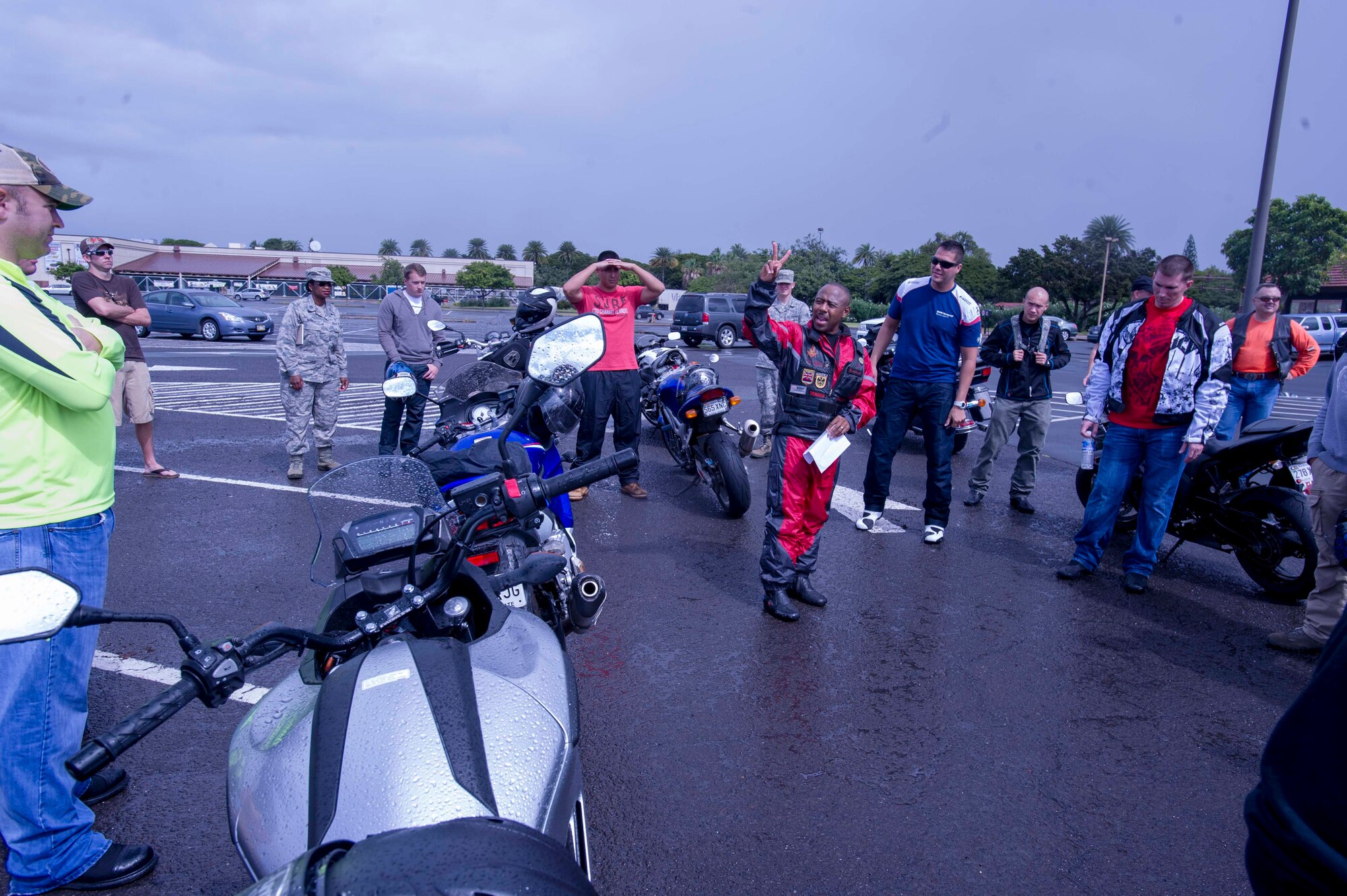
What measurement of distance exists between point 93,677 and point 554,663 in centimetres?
312

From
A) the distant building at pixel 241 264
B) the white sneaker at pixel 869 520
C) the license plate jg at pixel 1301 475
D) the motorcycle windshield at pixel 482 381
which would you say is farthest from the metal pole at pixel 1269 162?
the distant building at pixel 241 264

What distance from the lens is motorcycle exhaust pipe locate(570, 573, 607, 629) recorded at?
2631 millimetres

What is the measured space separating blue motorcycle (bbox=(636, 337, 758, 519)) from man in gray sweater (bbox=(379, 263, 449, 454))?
217 centimetres

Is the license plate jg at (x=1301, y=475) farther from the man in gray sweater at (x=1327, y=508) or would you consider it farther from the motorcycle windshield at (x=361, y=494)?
the motorcycle windshield at (x=361, y=494)

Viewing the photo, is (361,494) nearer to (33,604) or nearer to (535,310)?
(33,604)

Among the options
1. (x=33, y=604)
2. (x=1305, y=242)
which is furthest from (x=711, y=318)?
(x=1305, y=242)

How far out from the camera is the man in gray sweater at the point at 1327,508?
4133mm

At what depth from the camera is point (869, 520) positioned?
6215 millimetres

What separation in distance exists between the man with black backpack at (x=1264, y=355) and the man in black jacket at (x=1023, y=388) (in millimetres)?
1582

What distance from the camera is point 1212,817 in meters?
2.97

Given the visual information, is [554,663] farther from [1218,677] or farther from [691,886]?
[1218,677]

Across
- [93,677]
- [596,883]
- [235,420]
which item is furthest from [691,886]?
[235,420]

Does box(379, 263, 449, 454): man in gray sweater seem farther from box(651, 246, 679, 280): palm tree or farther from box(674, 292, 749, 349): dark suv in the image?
box(651, 246, 679, 280): palm tree

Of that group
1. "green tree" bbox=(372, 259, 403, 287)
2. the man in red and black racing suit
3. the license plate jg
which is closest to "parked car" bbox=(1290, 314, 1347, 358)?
the license plate jg
